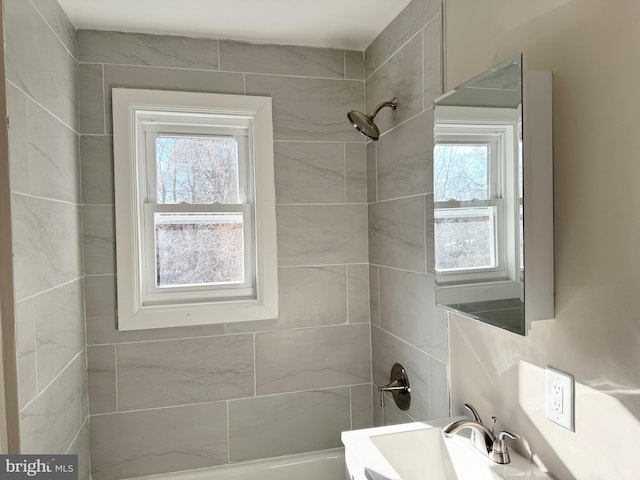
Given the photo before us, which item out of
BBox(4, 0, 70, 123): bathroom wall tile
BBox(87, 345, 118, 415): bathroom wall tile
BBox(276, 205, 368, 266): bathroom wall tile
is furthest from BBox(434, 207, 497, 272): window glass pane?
BBox(87, 345, 118, 415): bathroom wall tile

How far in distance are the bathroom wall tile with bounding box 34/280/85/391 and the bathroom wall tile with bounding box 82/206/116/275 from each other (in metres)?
0.11

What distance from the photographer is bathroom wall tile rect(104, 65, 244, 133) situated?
2.07m

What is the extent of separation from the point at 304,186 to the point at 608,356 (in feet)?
5.19

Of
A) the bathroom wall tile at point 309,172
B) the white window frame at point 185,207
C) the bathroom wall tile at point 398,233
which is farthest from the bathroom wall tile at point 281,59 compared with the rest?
the bathroom wall tile at point 398,233

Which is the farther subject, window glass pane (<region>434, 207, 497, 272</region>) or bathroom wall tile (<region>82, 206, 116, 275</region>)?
bathroom wall tile (<region>82, 206, 116, 275</region>)

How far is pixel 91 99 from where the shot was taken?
2053mm

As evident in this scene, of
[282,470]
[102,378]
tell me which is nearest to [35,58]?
[102,378]

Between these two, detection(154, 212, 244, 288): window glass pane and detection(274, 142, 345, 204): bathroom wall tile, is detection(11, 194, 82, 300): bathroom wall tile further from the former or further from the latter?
detection(274, 142, 345, 204): bathroom wall tile

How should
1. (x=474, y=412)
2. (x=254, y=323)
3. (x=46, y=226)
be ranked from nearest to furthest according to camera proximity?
1. (x=474, y=412)
2. (x=46, y=226)
3. (x=254, y=323)

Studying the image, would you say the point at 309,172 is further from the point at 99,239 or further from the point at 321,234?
the point at 99,239

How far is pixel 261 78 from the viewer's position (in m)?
2.25

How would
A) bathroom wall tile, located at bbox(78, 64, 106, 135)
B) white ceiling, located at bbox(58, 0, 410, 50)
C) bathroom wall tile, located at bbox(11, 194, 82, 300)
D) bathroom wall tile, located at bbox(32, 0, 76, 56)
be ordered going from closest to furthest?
bathroom wall tile, located at bbox(11, 194, 82, 300)
bathroom wall tile, located at bbox(32, 0, 76, 56)
white ceiling, located at bbox(58, 0, 410, 50)
bathroom wall tile, located at bbox(78, 64, 106, 135)

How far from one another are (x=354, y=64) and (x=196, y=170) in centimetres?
99

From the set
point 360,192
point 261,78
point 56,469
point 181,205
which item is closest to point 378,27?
point 261,78
